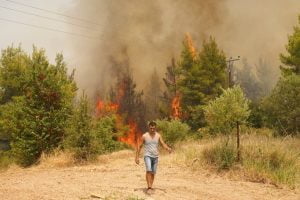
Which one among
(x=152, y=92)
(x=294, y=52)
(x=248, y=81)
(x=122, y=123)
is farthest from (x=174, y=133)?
(x=152, y=92)

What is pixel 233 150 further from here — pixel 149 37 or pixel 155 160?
pixel 149 37

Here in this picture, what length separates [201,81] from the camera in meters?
41.9

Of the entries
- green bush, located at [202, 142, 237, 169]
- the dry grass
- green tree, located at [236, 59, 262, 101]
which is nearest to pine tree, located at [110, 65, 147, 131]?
green tree, located at [236, 59, 262, 101]

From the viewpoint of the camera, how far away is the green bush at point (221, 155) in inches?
650

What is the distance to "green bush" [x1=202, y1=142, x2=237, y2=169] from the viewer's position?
54.2 feet

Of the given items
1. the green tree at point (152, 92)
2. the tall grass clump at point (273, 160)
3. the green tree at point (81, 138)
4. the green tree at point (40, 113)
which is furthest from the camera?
the green tree at point (152, 92)

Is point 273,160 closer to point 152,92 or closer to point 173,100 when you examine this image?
point 173,100

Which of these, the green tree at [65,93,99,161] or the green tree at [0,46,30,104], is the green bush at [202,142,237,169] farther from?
the green tree at [0,46,30,104]

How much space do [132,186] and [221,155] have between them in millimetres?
4924

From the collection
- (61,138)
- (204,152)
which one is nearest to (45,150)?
(61,138)

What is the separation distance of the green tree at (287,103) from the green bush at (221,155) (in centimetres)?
1046

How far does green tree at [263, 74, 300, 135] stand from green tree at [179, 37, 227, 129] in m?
13.4

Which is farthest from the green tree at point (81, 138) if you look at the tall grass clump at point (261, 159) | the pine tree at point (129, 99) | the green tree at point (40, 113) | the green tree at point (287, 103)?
the pine tree at point (129, 99)

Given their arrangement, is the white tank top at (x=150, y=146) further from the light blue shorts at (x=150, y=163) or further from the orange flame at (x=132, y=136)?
the orange flame at (x=132, y=136)
